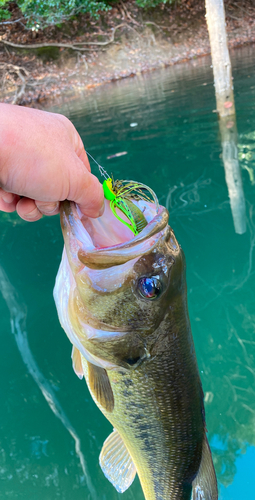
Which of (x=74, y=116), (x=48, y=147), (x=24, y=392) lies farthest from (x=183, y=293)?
(x=74, y=116)

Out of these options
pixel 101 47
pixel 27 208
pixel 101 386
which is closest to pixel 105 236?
pixel 27 208

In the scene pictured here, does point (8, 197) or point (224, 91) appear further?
point (224, 91)

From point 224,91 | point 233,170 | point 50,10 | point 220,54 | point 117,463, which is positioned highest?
point 50,10

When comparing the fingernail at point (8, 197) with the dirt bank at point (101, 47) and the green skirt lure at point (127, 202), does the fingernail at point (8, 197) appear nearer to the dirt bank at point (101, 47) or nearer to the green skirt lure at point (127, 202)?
the green skirt lure at point (127, 202)

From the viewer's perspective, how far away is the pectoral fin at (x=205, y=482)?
67.2 inches

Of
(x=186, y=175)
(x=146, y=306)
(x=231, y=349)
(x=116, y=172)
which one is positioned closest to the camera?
(x=146, y=306)

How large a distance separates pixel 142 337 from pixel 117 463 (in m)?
0.85

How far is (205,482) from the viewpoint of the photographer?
5.61 feet

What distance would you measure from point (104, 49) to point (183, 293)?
63.3ft

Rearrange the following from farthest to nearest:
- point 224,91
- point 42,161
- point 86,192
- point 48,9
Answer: point 48,9 < point 224,91 < point 86,192 < point 42,161

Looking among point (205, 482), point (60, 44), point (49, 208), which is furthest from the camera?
point (60, 44)

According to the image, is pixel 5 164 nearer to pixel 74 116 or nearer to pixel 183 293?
pixel 183 293

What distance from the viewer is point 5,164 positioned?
1.25 meters

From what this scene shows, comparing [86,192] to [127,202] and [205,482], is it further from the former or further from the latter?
[205,482]
